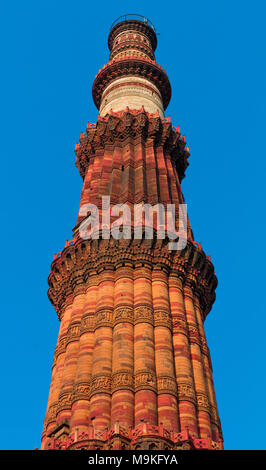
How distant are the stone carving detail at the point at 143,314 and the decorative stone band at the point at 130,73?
1796 cm

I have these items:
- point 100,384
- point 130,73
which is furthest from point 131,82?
point 100,384

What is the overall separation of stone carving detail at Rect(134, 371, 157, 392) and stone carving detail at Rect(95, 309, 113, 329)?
7.85 ft

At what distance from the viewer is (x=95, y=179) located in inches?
1042

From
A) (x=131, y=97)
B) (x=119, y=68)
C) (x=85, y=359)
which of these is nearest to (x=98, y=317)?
(x=85, y=359)

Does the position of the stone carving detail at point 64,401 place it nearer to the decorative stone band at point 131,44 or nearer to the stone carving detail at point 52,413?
the stone carving detail at point 52,413

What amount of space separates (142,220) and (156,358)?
248 inches

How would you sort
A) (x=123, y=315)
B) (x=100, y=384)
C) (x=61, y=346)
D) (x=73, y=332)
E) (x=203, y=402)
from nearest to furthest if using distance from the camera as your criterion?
1. (x=100, y=384)
2. (x=203, y=402)
3. (x=123, y=315)
4. (x=73, y=332)
5. (x=61, y=346)

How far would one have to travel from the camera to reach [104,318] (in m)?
19.4

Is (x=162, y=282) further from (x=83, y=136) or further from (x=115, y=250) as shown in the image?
(x=83, y=136)

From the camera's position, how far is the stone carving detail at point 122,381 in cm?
1722

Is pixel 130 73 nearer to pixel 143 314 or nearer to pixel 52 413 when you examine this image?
pixel 143 314

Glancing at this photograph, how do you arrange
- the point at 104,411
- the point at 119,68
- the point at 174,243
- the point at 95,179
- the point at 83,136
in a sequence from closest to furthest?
the point at 104,411
the point at 174,243
the point at 95,179
the point at 83,136
the point at 119,68

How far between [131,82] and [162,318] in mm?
17426

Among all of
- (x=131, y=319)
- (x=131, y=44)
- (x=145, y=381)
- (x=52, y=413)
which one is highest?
(x=131, y=44)
